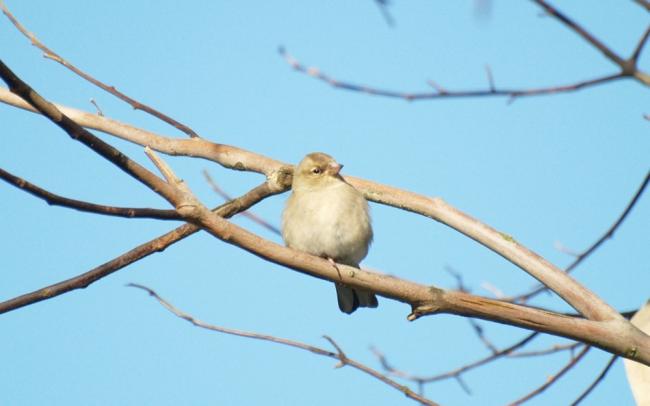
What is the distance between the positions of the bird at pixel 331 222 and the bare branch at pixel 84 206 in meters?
2.19

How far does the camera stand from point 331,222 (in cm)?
529

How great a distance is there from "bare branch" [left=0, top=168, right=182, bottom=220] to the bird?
219cm

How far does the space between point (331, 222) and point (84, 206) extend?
2525mm

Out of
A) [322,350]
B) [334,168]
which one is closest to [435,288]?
[322,350]

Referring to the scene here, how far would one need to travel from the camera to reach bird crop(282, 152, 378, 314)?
527 centimetres

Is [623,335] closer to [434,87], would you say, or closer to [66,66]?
[434,87]

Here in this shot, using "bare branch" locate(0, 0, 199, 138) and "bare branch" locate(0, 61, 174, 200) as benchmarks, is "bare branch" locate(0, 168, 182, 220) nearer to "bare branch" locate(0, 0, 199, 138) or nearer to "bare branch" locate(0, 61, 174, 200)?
"bare branch" locate(0, 61, 174, 200)

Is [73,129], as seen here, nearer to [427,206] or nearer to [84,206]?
[84,206]

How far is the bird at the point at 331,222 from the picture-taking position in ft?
17.3

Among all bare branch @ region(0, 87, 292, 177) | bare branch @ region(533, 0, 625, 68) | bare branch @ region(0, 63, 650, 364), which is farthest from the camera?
bare branch @ region(0, 87, 292, 177)

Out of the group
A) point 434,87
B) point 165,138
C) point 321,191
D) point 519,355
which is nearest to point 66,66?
point 165,138

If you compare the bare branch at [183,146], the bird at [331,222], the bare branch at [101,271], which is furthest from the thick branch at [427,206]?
the bare branch at [101,271]

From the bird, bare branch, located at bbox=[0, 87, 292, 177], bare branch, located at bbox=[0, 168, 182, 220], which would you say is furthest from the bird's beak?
bare branch, located at bbox=[0, 168, 182, 220]

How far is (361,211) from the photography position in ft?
17.8
